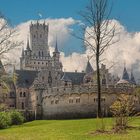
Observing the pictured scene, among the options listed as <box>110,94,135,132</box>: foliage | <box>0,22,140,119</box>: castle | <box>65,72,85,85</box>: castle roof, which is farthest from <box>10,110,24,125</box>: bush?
<box>65,72,85,85</box>: castle roof

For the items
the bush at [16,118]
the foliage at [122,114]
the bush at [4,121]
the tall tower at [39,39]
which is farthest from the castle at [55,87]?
the foliage at [122,114]

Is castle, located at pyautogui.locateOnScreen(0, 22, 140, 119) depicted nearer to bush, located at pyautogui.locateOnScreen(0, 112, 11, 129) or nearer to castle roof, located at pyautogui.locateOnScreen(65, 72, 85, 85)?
castle roof, located at pyautogui.locateOnScreen(65, 72, 85, 85)

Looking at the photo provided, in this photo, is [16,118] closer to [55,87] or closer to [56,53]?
[55,87]

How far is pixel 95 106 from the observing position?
63781mm

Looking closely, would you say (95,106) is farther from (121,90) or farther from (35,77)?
(35,77)

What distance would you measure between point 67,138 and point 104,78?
70.3 m

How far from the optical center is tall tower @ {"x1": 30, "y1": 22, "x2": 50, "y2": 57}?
524 ft

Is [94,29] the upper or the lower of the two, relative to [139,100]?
upper

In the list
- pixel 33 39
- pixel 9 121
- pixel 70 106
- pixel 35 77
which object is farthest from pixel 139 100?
pixel 33 39

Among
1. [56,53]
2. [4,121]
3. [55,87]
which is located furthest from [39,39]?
[4,121]

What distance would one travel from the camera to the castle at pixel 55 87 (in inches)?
2539

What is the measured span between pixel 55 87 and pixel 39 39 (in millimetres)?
92155

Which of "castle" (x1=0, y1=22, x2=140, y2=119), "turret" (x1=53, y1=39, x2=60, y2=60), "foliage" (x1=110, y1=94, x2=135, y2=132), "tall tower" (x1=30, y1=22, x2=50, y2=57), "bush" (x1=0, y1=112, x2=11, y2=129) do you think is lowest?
"bush" (x1=0, y1=112, x2=11, y2=129)

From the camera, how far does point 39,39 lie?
161m
